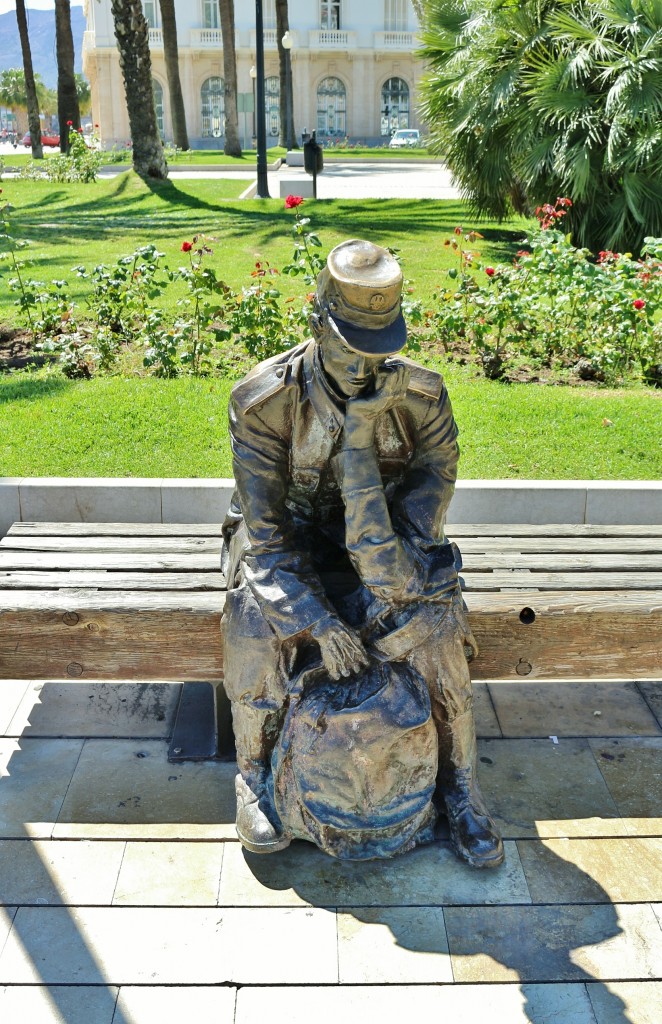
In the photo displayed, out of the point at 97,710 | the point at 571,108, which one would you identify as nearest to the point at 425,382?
the point at 97,710

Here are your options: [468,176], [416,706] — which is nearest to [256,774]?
[416,706]

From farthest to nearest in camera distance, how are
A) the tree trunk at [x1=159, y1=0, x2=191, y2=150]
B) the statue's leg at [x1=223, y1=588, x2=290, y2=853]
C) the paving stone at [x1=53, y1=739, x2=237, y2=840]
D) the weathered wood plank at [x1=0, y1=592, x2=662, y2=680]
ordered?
the tree trunk at [x1=159, y1=0, x2=191, y2=150] < the weathered wood plank at [x1=0, y1=592, x2=662, y2=680] < the paving stone at [x1=53, y1=739, x2=237, y2=840] < the statue's leg at [x1=223, y1=588, x2=290, y2=853]

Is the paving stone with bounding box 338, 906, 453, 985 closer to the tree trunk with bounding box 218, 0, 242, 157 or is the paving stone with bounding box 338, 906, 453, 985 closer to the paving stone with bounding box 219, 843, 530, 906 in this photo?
the paving stone with bounding box 219, 843, 530, 906

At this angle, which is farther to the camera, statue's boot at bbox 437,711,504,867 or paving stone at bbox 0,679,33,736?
paving stone at bbox 0,679,33,736

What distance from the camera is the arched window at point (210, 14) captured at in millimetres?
44406

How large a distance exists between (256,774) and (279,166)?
81.9 ft

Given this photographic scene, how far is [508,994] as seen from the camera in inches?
113

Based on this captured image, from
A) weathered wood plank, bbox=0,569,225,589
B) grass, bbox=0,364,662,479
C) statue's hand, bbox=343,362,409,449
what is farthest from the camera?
grass, bbox=0,364,662,479

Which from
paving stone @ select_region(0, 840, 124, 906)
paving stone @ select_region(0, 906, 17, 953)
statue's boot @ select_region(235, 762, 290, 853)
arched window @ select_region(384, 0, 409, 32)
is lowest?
paving stone @ select_region(0, 840, 124, 906)

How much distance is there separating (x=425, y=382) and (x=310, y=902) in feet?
5.20

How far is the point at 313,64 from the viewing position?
44.9 meters

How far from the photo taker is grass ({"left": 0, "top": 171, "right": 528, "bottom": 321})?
10.9 metres

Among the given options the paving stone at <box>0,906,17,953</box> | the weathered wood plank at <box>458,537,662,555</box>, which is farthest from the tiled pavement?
the weathered wood plank at <box>458,537,662,555</box>

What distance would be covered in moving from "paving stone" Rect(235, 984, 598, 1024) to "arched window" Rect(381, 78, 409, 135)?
46024 millimetres
